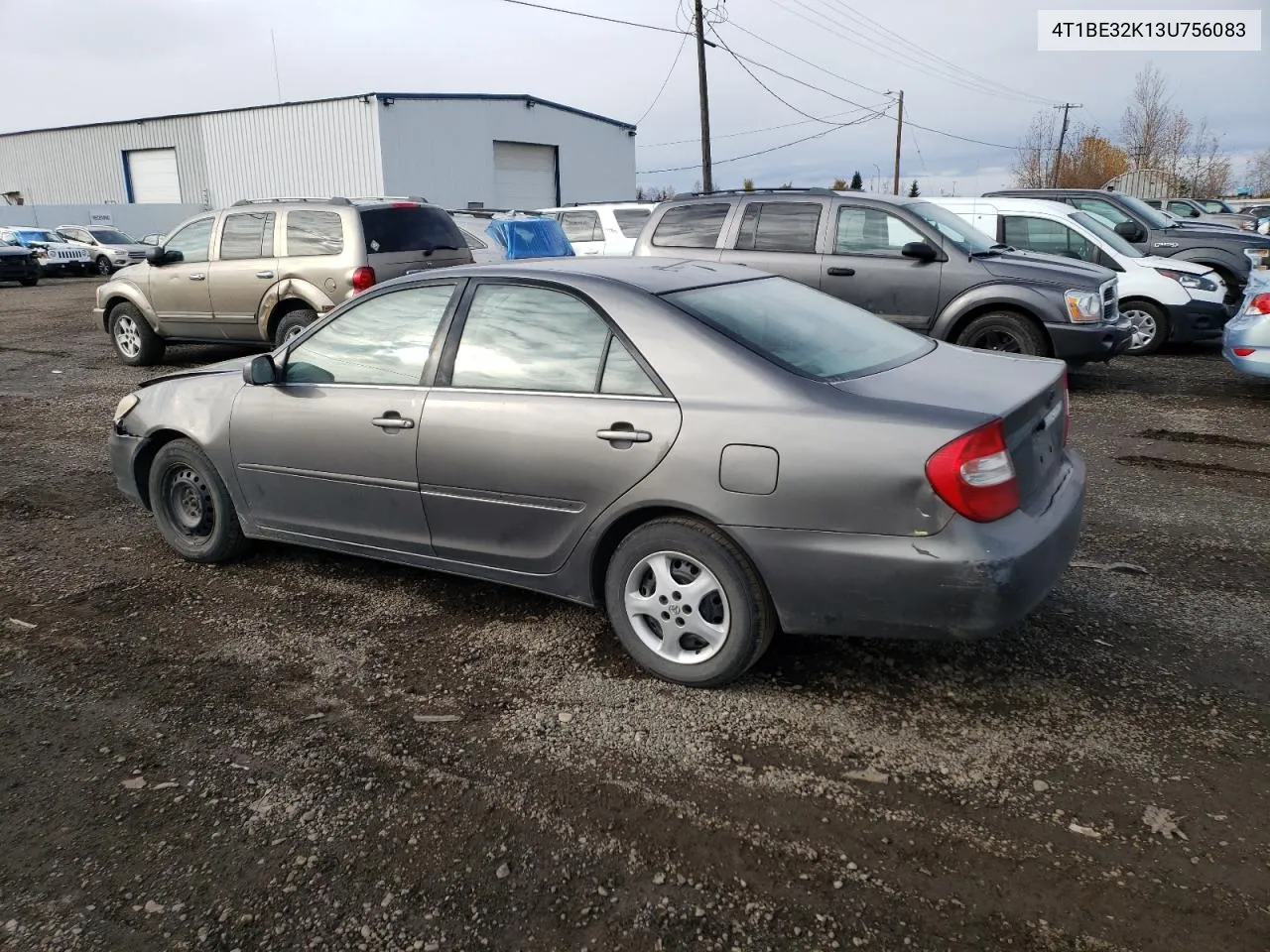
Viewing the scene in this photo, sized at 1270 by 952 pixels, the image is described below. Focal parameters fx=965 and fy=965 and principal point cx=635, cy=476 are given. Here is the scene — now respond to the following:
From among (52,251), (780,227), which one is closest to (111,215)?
(52,251)

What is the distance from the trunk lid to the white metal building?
29.8 metres

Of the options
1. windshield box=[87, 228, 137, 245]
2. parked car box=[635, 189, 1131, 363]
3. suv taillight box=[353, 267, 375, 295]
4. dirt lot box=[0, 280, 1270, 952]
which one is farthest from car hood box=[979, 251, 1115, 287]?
windshield box=[87, 228, 137, 245]

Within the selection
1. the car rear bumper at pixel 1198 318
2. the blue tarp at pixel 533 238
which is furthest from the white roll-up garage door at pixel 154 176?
the car rear bumper at pixel 1198 318

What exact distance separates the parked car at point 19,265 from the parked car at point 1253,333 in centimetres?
2787

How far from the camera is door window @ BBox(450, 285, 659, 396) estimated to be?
3.68 metres

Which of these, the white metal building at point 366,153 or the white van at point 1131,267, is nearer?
the white van at point 1131,267

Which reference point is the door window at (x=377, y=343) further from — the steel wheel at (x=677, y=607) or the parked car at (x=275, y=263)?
the parked car at (x=275, y=263)

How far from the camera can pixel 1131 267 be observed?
35.7ft

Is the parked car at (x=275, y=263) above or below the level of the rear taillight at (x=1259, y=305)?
above

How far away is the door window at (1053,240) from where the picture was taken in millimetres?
10852

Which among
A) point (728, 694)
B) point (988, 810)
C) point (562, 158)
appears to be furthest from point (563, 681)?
point (562, 158)

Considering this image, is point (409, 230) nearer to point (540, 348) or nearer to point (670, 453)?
point (540, 348)

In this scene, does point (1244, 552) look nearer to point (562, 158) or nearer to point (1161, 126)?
point (562, 158)

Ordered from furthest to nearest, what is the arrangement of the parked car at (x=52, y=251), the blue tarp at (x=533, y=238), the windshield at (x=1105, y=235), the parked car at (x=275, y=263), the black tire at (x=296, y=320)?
the parked car at (x=52, y=251) < the blue tarp at (x=533, y=238) < the windshield at (x=1105, y=235) < the black tire at (x=296, y=320) < the parked car at (x=275, y=263)
